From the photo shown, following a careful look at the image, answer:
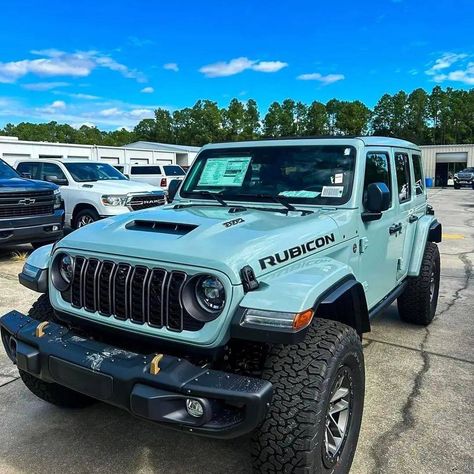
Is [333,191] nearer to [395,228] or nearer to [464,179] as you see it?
[395,228]

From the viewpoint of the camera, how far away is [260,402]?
6.39ft

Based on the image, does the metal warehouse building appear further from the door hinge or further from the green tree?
the door hinge

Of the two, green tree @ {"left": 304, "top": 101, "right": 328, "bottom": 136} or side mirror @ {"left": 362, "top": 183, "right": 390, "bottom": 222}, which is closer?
side mirror @ {"left": 362, "top": 183, "right": 390, "bottom": 222}

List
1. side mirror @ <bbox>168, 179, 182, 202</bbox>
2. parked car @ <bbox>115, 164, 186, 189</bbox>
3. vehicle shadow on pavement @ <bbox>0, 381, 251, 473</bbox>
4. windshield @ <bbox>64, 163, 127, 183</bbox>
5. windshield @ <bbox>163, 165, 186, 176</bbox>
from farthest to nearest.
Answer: windshield @ <bbox>163, 165, 186, 176</bbox> → parked car @ <bbox>115, 164, 186, 189</bbox> → windshield @ <bbox>64, 163, 127, 183</bbox> → side mirror @ <bbox>168, 179, 182, 202</bbox> → vehicle shadow on pavement @ <bbox>0, 381, 251, 473</bbox>

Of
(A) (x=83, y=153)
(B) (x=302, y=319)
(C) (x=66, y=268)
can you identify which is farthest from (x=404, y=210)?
(A) (x=83, y=153)

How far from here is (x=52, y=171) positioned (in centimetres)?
1095

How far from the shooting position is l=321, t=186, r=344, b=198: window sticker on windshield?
10.7 ft

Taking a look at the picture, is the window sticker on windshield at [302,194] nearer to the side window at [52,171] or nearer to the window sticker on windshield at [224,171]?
the window sticker on windshield at [224,171]

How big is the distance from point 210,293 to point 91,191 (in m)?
8.22

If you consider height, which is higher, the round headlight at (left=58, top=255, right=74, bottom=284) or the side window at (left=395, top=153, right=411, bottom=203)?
the side window at (left=395, top=153, right=411, bottom=203)

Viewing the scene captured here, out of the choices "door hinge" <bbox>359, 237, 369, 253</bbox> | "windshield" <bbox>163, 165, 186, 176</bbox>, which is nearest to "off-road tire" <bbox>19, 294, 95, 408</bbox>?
"door hinge" <bbox>359, 237, 369, 253</bbox>

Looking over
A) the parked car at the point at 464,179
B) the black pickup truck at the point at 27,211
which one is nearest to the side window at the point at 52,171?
the black pickup truck at the point at 27,211

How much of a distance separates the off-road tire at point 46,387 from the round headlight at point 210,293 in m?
1.20

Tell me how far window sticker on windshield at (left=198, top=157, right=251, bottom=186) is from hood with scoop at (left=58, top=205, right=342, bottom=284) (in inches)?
23.1
